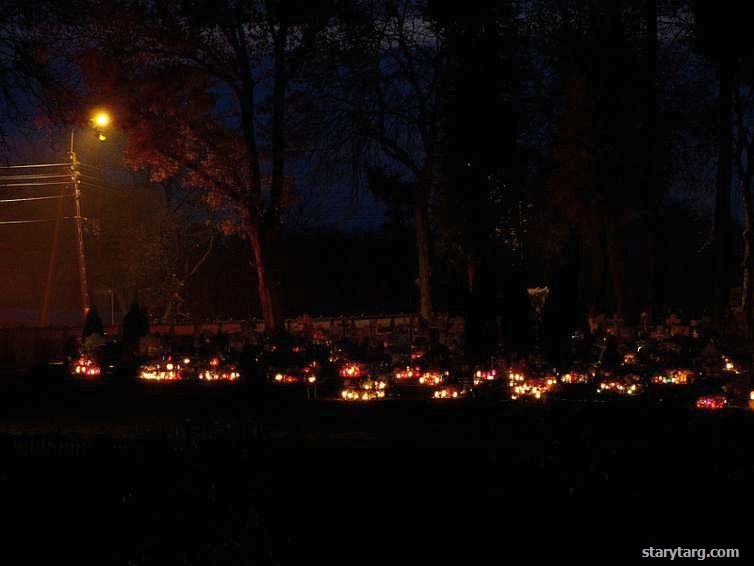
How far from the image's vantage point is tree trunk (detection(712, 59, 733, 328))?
2089 centimetres

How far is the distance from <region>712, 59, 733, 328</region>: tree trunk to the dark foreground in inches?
468

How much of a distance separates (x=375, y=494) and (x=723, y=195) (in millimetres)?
16659

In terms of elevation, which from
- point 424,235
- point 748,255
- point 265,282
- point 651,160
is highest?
point 651,160

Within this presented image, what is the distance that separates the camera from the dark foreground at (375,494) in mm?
6672

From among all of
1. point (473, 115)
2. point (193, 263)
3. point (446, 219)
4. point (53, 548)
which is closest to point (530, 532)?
point (53, 548)

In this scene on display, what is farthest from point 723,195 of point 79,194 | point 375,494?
point 79,194

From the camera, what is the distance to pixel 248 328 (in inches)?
833

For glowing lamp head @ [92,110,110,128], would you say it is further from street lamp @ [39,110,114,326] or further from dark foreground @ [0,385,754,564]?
dark foreground @ [0,385,754,564]

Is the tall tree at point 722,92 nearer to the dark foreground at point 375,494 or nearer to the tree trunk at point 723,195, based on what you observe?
the tree trunk at point 723,195

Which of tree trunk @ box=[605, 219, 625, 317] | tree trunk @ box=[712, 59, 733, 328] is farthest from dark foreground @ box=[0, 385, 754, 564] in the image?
tree trunk @ box=[605, 219, 625, 317]

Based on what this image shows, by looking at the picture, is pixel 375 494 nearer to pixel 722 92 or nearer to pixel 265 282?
pixel 265 282

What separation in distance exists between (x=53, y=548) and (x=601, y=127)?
1972cm

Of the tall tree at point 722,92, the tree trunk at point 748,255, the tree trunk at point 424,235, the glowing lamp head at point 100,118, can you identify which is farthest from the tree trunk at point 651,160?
the glowing lamp head at point 100,118

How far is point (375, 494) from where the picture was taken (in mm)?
7582
